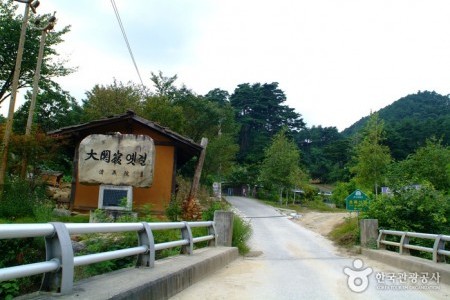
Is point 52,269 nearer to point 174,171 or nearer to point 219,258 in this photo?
point 219,258

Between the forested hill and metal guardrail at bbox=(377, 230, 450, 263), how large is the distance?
3827 cm

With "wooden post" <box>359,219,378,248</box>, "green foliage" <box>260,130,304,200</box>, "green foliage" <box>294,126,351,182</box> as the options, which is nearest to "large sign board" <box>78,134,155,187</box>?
"wooden post" <box>359,219,378,248</box>

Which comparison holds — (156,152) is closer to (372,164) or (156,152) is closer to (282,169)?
(372,164)

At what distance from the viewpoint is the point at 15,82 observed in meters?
16.4

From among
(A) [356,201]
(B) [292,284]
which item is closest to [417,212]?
(A) [356,201]

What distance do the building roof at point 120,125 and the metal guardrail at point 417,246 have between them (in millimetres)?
8044

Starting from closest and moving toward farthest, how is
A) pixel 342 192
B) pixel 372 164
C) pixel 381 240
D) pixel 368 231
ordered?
pixel 381 240 < pixel 368 231 < pixel 372 164 < pixel 342 192

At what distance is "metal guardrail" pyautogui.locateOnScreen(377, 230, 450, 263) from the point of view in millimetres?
8875

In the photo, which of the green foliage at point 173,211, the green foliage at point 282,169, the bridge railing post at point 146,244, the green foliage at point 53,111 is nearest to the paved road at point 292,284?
the bridge railing post at point 146,244

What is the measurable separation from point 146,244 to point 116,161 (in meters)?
10.2

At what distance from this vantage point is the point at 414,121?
2933 inches

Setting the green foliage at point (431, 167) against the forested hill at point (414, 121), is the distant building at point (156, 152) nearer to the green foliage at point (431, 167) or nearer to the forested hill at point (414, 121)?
the green foliage at point (431, 167)

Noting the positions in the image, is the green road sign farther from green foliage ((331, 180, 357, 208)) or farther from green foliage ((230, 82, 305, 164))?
green foliage ((230, 82, 305, 164))

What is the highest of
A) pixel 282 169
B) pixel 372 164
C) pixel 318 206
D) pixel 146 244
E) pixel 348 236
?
pixel 282 169
